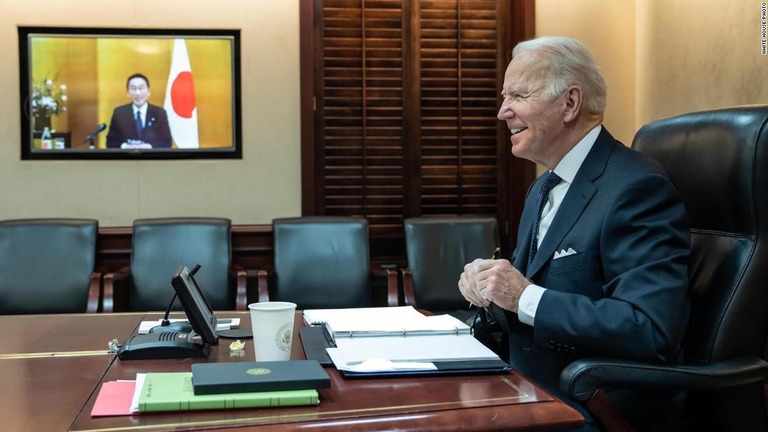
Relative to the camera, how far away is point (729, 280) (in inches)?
Result: 63.7

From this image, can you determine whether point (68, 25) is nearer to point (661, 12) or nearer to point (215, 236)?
point (215, 236)

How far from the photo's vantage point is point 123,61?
3857mm

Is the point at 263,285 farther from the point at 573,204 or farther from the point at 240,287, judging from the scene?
the point at 573,204

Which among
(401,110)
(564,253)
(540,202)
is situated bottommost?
(564,253)

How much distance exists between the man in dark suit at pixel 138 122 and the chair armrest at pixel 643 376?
302cm

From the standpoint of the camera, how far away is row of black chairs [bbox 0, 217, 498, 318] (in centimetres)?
345

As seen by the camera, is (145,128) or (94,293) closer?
(94,293)

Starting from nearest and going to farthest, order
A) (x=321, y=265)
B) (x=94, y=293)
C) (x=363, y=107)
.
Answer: (x=94, y=293), (x=321, y=265), (x=363, y=107)

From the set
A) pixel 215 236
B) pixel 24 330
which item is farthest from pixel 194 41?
pixel 24 330

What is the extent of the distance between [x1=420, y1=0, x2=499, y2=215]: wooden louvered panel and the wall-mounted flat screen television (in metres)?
1.09

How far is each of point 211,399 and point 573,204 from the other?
990mm

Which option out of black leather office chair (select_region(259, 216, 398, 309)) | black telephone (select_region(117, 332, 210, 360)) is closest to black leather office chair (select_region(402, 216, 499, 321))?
black leather office chair (select_region(259, 216, 398, 309))

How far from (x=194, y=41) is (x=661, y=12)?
8.40 feet

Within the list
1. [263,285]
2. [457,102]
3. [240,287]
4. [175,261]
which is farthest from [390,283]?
[457,102]
